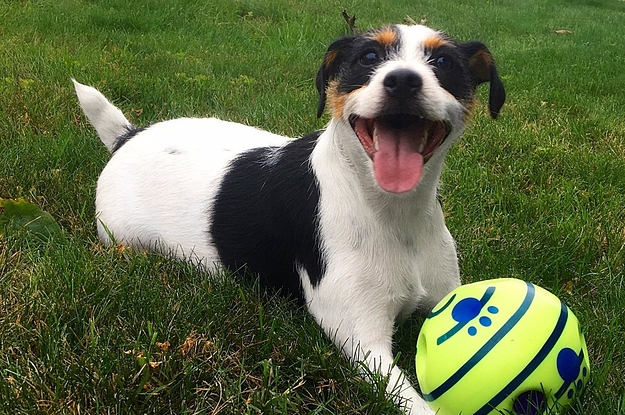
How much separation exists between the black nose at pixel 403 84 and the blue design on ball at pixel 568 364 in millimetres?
994

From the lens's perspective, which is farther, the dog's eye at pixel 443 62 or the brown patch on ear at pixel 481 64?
the brown patch on ear at pixel 481 64

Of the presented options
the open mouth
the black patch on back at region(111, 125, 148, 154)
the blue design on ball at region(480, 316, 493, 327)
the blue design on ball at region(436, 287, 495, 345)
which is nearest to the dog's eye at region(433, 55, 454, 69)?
the open mouth

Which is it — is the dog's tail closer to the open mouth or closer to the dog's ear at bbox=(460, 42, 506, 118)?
the open mouth

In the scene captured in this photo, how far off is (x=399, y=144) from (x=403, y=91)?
225mm

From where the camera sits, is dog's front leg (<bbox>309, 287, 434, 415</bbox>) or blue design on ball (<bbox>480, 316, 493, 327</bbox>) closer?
blue design on ball (<bbox>480, 316, 493, 327</bbox>)

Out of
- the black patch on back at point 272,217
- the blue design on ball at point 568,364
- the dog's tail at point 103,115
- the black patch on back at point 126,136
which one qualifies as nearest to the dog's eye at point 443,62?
the black patch on back at point 272,217

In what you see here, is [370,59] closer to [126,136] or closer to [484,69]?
[484,69]

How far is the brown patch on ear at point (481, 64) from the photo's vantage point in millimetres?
2744

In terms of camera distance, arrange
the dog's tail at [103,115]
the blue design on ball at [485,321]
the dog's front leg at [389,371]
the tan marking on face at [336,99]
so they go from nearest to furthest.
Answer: the blue design on ball at [485,321], the dog's front leg at [389,371], the tan marking on face at [336,99], the dog's tail at [103,115]

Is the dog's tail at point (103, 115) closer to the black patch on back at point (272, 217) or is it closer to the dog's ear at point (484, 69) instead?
the black patch on back at point (272, 217)

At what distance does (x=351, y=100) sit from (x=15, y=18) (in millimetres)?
6420

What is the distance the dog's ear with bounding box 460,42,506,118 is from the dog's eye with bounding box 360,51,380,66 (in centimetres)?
41

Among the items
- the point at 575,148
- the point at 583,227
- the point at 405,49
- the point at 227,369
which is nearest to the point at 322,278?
the point at 227,369

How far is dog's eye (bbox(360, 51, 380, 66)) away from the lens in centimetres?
256
